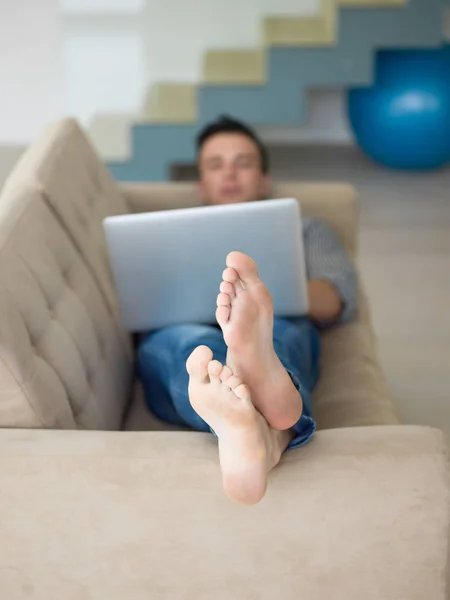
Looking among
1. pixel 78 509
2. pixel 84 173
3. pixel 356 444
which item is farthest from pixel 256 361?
Result: pixel 84 173

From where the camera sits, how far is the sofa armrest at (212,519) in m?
1.16

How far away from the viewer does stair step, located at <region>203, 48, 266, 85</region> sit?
3.57 m

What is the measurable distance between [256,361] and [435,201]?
2835 millimetres

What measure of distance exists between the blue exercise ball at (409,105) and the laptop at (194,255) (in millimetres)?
2349

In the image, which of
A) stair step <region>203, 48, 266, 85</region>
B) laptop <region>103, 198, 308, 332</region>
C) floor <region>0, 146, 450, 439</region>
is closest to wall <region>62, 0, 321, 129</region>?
stair step <region>203, 48, 266, 85</region>

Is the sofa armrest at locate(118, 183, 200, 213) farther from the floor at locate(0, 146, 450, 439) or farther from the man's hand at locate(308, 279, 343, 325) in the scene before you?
the floor at locate(0, 146, 450, 439)

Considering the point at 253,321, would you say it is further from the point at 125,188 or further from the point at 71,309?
the point at 125,188

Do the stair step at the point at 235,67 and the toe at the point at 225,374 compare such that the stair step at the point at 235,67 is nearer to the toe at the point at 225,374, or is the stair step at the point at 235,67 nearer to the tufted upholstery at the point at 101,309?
the tufted upholstery at the point at 101,309

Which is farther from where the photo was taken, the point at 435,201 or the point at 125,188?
the point at 435,201

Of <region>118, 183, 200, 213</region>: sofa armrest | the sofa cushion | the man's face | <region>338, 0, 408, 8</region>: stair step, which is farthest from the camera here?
<region>338, 0, 408, 8</region>: stair step

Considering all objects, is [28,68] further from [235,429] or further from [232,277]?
[235,429]

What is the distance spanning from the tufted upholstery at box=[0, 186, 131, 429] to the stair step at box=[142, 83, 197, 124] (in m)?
1.96

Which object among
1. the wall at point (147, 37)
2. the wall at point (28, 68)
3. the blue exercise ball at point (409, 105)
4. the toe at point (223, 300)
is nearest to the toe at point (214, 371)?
the toe at point (223, 300)

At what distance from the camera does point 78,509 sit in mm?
1187
